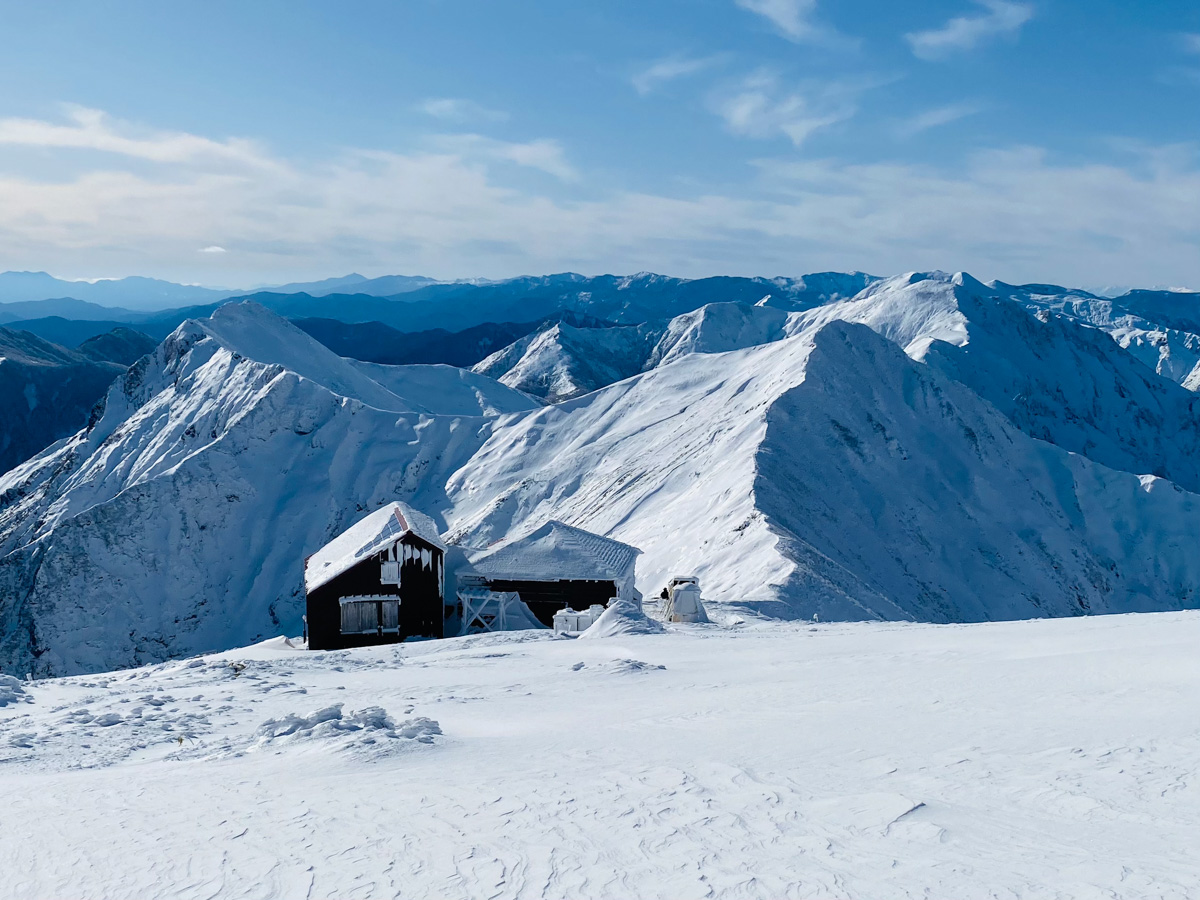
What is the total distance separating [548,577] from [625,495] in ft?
70.4

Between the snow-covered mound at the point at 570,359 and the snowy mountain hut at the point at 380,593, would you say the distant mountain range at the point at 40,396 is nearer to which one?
the snow-covered mound at the point at 570,359

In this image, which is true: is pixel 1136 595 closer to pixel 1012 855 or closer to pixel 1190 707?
pixel 1190 707

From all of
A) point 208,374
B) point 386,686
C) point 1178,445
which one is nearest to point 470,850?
point 386,686

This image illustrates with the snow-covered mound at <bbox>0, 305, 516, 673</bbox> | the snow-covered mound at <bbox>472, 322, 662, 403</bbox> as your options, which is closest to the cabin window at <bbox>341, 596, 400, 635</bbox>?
the snow-covered mound at <bbox>0, 305, 516, 673</bbox>

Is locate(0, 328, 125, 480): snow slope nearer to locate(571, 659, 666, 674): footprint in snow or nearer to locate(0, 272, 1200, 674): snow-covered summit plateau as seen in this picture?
locate(0, 272, 1200, 674): snow-covered summit plateau

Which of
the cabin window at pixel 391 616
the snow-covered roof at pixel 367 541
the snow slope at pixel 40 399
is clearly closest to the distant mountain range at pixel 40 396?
the snow slope at pixel 40 399

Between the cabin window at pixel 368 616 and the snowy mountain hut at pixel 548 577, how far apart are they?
2328mm

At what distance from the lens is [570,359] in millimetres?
166375

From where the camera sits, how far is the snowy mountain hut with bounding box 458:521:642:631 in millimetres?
30359

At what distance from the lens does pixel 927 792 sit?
28.8 ft

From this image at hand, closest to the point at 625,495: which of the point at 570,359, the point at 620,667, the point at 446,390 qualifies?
the point at 620,667

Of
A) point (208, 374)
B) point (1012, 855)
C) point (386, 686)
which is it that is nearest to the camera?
point (1012, 855)

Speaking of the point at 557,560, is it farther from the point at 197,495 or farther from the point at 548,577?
the point at 197,495

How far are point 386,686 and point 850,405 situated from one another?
142ft
